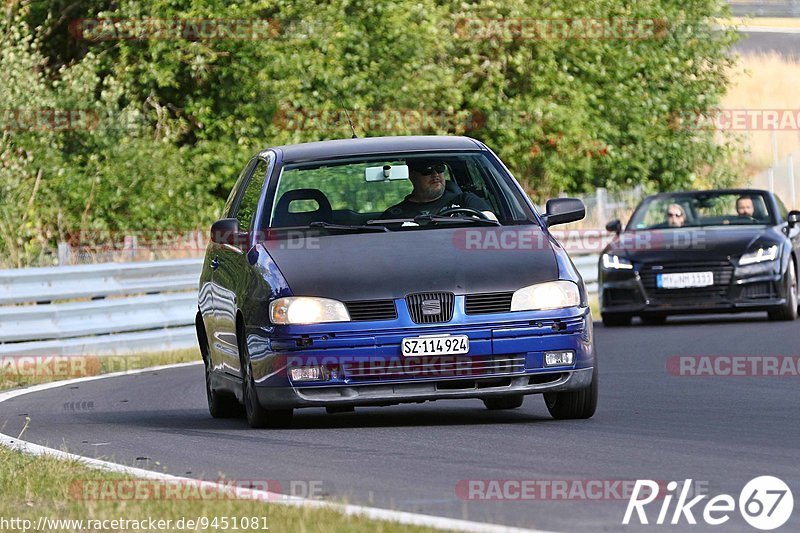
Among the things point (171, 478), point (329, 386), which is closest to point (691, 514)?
point (171, 478)

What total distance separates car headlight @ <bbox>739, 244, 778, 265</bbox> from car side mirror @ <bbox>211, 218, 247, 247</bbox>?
923 centimetres

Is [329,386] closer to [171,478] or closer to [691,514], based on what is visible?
[171,478]

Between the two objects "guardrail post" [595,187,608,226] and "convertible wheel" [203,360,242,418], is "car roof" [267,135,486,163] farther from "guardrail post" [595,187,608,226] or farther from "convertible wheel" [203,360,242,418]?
"guardrail post" [595,187,608,226]

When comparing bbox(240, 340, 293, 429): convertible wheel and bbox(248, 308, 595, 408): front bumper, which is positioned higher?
bbox(248, 308, 595, 408): front bumper

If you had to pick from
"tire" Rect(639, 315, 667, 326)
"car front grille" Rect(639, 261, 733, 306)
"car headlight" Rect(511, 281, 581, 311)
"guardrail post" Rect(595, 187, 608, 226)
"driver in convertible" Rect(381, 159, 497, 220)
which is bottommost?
"guardrail post" Rect(595, 187, 608, 226)

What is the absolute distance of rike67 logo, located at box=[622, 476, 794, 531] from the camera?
261 inches

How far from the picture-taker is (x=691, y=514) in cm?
676

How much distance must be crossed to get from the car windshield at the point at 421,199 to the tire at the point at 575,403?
3.60 feet

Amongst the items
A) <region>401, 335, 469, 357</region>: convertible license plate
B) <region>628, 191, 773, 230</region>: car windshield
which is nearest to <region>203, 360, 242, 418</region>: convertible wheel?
<region>401, 335, 469, 357</region>: convertible license plate

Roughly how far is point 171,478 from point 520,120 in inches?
1212

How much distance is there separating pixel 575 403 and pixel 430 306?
3.64ft

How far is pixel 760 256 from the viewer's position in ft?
64.3

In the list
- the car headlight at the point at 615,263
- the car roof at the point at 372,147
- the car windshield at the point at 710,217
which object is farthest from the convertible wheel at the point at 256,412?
the car windshield at the point at 710,217

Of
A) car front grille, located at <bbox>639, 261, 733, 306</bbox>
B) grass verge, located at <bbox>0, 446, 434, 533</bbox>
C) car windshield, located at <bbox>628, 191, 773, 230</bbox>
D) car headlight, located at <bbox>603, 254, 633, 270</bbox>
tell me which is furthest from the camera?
car windshield, located at <bbox>628, 191, 773, 230</bbox>
